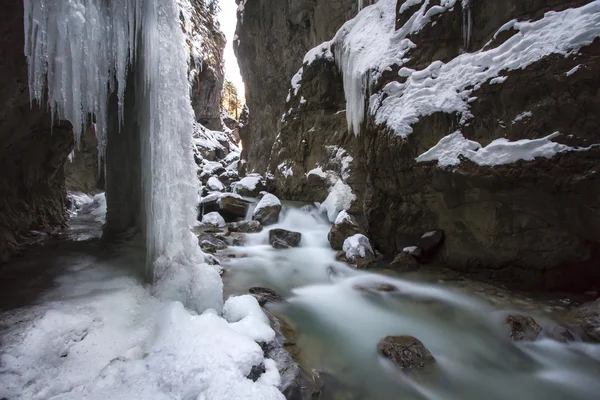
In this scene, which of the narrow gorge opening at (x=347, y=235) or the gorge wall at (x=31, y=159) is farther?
the gorge wall at (x=31, y=159)

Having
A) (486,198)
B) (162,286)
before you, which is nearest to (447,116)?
(486,198)

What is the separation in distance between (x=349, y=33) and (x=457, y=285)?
315 inches

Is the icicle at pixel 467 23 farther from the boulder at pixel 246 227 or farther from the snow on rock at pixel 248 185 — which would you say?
the snow on rock at pixel 248 185

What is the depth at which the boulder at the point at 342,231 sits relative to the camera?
292 inches

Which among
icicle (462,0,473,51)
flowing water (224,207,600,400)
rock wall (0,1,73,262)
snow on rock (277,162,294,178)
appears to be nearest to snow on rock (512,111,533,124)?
icicle (462,0,473,51)

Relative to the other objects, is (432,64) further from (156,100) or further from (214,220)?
(214,220)

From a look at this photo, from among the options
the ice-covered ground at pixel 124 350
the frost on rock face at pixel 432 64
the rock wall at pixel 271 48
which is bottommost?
the ice-covered ground at pixel 124 350

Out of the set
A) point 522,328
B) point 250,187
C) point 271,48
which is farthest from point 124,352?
point 271,48

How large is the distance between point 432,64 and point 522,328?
5.02 metres

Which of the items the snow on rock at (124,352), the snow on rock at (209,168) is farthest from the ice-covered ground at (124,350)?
the snow on rock at (209,168)

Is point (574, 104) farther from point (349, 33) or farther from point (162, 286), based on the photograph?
point (349, 33)

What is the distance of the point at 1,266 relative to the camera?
3.61 meters

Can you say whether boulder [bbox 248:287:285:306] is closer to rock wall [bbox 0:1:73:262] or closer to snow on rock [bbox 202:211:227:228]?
rock wall [bbox 0:1:73:262]

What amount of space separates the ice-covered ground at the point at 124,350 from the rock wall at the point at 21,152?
204 cm
